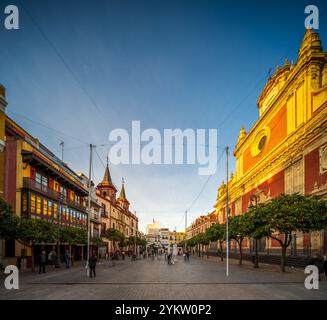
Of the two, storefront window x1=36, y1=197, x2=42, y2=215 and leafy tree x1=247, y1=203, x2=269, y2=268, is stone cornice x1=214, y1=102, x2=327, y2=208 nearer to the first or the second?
leafy tree x1=247, y1=203, x2=269, y2=268

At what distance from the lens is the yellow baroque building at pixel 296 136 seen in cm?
3000

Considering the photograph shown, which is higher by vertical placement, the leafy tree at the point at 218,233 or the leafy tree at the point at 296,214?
the leafy tree at the point at 296,214

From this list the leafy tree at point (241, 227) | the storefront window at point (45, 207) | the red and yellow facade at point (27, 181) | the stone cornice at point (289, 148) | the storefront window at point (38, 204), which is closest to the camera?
the leafy tree at point (241, 227)

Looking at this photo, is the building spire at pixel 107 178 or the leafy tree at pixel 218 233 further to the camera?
the building spire at pixel 107 178

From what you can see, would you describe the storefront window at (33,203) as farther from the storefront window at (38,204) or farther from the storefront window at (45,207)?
the storefront window at (45,207)

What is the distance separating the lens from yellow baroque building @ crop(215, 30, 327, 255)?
30000 millimetres

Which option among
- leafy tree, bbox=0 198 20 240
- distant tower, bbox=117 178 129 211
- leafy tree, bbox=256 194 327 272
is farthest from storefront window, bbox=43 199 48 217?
distant tower, bbox=117 178 129 211

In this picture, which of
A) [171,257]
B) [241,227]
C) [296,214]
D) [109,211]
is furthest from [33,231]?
[109,211]

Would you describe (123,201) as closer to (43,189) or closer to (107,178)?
(107,178)

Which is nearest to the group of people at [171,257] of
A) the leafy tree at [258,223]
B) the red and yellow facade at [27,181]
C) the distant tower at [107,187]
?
the red and yellow facade at [27,181]

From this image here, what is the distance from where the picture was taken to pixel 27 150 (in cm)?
3391

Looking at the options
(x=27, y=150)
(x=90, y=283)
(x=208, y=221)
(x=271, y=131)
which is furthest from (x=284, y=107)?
(x=208, y=221)

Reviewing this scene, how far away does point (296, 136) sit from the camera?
35000 mm

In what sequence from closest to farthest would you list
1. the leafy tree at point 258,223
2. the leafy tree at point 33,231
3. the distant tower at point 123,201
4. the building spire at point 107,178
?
the leafy tree at point 33,231 < the leafy tree at point 258,223 < the building spire at point 107,178 < the distant tower at point 123,201
